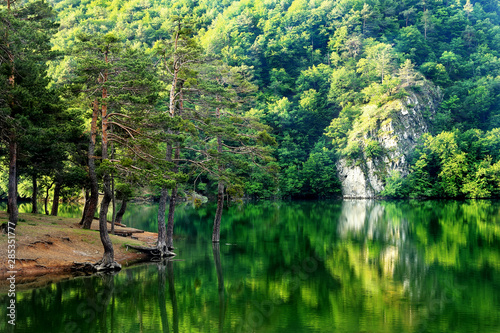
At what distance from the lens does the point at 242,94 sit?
45.6 m

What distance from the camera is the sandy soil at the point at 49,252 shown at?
71.5 feet

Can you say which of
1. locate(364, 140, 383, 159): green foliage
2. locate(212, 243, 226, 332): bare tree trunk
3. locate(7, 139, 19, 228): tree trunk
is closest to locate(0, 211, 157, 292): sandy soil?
locate(7, 139, 19, 228): tree trunk

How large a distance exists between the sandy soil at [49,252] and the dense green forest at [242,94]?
12.7ft

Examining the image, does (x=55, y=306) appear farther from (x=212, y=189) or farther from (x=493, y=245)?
(x=212, y=189)

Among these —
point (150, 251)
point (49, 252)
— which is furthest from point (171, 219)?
point (49, 252)

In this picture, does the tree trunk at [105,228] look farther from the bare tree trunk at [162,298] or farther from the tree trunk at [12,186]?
the tree trunk at [12,186]

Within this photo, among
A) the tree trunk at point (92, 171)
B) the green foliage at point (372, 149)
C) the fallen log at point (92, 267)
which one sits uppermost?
the green foliage at point (372, 149)

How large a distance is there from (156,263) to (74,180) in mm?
9236

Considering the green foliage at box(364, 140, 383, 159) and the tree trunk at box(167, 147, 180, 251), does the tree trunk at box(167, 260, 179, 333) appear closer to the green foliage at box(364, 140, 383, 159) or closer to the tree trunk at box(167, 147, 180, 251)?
the tree trunk at box(167, 147, 180, 251)

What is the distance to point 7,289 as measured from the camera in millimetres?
19234

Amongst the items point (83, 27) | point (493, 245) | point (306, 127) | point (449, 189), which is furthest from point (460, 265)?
point (83, 27)

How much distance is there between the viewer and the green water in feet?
51.5

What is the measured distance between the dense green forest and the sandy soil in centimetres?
387

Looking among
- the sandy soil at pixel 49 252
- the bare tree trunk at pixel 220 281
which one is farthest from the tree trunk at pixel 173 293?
the sandy soil at pixel 49 252
